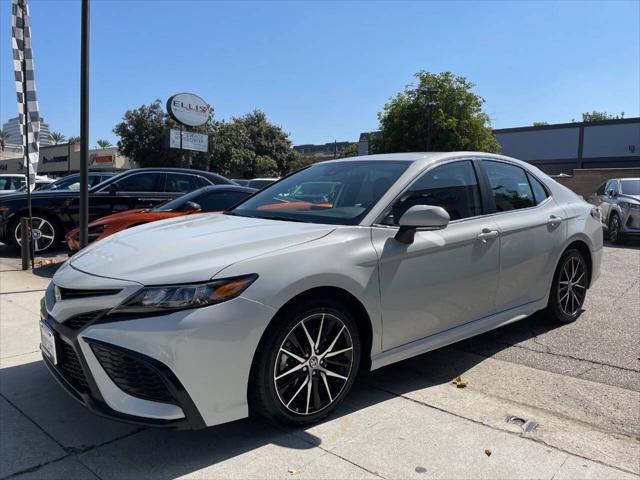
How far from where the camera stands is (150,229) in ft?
11.8

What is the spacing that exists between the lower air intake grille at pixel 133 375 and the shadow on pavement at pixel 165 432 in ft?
1.33

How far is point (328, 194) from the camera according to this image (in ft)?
12.7

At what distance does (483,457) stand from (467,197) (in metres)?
1.96

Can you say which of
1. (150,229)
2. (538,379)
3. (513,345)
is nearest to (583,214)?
(513,345)

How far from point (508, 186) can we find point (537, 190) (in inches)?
18.8

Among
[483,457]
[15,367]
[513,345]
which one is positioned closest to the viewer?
[483,457]

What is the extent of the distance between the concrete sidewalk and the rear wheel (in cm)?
885

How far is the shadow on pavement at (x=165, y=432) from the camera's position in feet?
8.73

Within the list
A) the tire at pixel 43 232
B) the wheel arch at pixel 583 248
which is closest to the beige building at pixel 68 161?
the tire at pixel 43 232

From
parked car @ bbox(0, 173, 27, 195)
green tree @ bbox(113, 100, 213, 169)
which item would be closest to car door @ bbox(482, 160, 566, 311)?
parked car @ bbox(0, 173, 27, 195)

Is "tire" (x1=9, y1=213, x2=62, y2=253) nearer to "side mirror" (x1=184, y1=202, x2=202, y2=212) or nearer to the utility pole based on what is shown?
"side mirror" (x1=184, y1=202, x2=202, y2=212)

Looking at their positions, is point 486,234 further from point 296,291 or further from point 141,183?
point 141,183

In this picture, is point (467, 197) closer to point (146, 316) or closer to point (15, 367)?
point (146, 316)

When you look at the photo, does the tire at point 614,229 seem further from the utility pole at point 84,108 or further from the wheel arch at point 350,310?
the utility pole at point 84,108
